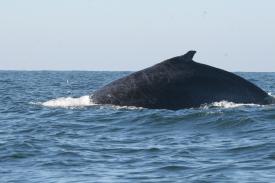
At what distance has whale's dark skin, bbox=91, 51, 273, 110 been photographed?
67.3 ft

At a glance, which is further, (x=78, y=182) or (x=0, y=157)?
(x=0, y=157)

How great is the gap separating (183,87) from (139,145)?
6015mm

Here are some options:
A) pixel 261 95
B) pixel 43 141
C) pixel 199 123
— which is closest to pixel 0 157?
pixel 43 141

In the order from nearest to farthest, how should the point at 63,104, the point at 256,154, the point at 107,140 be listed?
the point at 256,154 < the point at 107,140 < the point at 63,104

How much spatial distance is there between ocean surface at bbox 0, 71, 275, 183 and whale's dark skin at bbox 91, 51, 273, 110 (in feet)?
1.17

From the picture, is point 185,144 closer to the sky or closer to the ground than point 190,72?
closer to the ground

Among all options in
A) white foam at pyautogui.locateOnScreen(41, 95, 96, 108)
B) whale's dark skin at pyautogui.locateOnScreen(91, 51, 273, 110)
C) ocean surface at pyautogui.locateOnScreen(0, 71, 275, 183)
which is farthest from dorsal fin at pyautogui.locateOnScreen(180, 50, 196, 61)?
white foam at pyautogui.locateOnScreen(41, 95, 96, 108)

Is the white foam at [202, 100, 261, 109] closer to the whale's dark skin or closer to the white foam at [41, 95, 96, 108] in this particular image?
the whale's dark skin

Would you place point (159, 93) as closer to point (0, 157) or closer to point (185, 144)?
point (185, 144)

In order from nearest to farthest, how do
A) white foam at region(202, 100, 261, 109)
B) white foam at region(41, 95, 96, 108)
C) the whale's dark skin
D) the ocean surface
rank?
1. the ocean surface
2. the whale's dark skin
3. white foam at region(202, 100, 261, 109)
4. white foam at region(41, 95, 96, 108)

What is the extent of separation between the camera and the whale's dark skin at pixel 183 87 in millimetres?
20500

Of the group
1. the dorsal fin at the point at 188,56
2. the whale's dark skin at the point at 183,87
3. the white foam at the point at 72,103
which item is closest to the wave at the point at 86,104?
the white foam at the point at 72,103

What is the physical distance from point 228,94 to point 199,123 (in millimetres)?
3177

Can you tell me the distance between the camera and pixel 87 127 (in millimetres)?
18156
